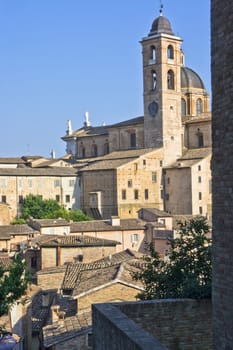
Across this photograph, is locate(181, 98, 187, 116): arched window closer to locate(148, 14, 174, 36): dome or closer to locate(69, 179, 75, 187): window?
locate(148, 14, 174, 36): dome

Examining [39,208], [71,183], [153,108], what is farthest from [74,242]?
[153,108]

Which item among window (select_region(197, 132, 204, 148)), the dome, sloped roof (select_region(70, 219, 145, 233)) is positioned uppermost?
the dome

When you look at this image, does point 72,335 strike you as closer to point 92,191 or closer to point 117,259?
point 117,259

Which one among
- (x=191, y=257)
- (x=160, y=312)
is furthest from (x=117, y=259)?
(x=160, y=312)

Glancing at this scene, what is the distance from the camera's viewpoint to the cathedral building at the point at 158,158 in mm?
58688

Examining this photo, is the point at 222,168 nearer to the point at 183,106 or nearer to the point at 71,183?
the point at 71,183

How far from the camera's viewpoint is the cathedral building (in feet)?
193

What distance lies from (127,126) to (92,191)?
8563mm

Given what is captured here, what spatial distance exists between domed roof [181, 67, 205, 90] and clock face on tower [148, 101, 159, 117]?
897 centimetres

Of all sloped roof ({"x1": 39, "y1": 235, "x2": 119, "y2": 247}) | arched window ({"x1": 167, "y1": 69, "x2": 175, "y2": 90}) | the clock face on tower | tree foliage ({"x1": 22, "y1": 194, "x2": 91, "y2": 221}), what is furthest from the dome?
sloped roof ({"x1": 39, "y1": 235, "x2": 119, "y2": 247})

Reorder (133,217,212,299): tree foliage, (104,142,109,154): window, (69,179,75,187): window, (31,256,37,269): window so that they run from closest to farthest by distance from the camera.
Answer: (133,217,212,299): tree foliage
(31,256,37,269): window
(69,179,75,187): window
(104,142,109,154): window

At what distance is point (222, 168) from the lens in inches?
219

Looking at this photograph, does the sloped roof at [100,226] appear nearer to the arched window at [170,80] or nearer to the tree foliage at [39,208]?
the tree foliage at [39,208]

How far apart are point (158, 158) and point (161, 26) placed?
13826 millimetres
